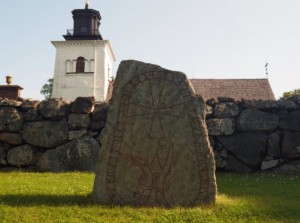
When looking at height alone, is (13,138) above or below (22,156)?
above

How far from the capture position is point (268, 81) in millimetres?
31891

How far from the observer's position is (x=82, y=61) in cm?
4491

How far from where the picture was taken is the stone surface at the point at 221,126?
30.4 feet

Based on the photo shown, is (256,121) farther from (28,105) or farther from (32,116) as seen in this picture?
(28,105)

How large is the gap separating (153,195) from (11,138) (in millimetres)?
5384

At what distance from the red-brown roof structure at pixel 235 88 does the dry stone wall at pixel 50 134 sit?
2134 cm

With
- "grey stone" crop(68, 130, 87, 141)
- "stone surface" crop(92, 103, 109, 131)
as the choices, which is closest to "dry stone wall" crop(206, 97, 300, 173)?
"stone surface" crop(92, 103, 109, 131)

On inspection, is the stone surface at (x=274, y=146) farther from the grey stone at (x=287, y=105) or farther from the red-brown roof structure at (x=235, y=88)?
the red-brown roof structure at (x=235, y=88)

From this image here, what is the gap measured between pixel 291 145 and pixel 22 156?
6.85 metres

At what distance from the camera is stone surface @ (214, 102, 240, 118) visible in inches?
370

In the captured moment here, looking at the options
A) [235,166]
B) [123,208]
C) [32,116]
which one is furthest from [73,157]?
[123,208]

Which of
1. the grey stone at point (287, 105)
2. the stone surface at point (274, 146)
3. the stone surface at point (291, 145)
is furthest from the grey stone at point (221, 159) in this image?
the grey stone at point (287, 105)

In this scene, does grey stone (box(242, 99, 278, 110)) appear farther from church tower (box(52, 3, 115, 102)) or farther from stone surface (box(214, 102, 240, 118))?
church tower (box(52, 3, 115, 102))

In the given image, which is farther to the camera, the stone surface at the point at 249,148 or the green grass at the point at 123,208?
the stone surface at the point at 249,148
